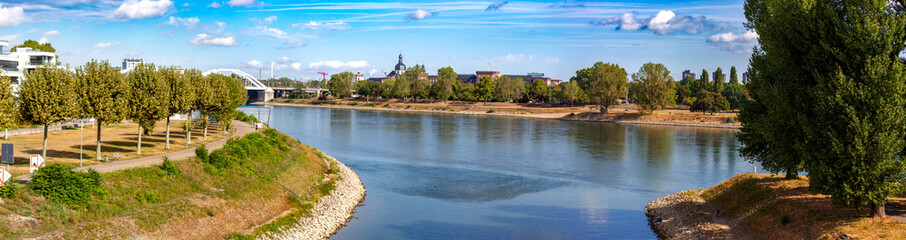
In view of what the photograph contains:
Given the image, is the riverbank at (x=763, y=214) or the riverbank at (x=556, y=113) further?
the riverbank at (x=556, y=113)

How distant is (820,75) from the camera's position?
20.4 meters

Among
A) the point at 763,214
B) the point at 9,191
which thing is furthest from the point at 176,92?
the point at 763,214

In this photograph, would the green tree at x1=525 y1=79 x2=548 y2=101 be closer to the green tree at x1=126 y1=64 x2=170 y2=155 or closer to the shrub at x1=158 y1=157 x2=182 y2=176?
the green tree at x1=126 y1=64 x2=170 y2=155

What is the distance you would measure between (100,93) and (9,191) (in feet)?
39.3

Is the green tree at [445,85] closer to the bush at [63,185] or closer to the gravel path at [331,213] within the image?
the gravel path at [331,213]

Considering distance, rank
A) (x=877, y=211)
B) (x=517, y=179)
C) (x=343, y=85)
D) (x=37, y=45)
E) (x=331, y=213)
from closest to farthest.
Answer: (x=877, y=211), (x=331, y=213), (x=517, y=179), (x=37, y=45), (x=343, y=85)

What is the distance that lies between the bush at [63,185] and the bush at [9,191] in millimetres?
916

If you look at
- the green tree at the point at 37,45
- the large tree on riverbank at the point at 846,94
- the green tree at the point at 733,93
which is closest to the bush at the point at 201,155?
the large tree on riverbank at the point at 846,94

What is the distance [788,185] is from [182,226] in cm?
2595

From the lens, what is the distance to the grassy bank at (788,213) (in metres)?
19.6

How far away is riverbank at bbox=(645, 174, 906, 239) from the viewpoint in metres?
20.0

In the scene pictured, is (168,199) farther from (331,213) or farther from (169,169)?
(331,213)

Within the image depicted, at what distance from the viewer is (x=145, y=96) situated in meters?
35.0

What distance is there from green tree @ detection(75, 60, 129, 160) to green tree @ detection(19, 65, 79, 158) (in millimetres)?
1407
